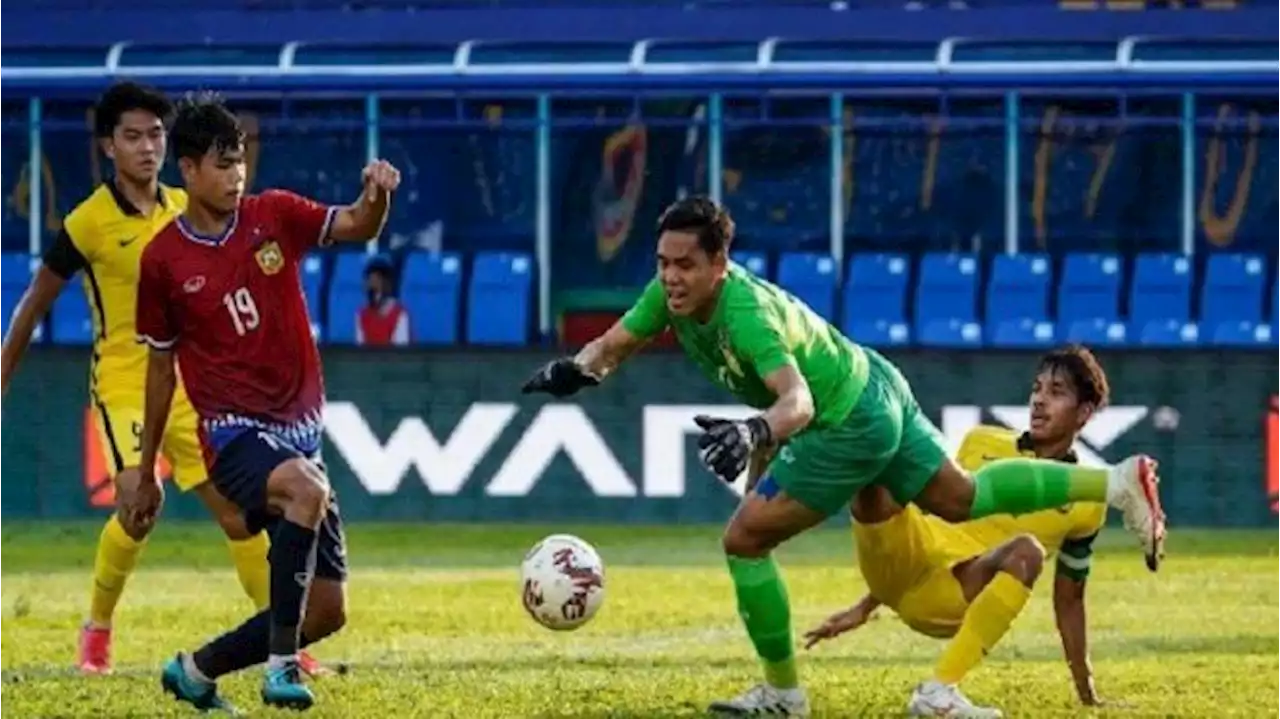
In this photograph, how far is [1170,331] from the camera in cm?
2806

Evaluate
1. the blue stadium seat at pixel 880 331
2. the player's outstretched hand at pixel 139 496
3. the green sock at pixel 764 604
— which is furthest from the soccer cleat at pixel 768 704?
the blue stadium seat at pixel 880 331

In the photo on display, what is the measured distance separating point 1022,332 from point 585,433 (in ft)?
19.8

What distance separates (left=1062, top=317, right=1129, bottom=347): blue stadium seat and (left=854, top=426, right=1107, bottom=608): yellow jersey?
48.0ft

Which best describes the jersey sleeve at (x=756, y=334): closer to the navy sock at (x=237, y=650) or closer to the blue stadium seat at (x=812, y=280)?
the navy sock at (x=237, y=650)

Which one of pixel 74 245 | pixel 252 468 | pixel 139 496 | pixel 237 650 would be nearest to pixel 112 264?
pixel 74 245

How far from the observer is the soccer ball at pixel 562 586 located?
12648 mm

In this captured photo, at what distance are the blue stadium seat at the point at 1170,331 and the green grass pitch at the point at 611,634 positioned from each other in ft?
16.8

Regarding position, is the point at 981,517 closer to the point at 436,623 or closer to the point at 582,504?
the point at 436,623

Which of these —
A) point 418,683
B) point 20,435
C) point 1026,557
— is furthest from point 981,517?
point 20,435

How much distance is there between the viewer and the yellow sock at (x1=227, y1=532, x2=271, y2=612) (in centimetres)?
1368

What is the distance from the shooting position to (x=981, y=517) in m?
12.3

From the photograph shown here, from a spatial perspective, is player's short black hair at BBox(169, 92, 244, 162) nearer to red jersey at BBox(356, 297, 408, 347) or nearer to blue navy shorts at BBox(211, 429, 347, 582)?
blue navy shorts at BBox(211, 429, 347, 582)

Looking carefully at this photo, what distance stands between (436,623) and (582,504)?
594 cm

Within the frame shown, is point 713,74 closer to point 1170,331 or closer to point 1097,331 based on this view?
point 1097,331
